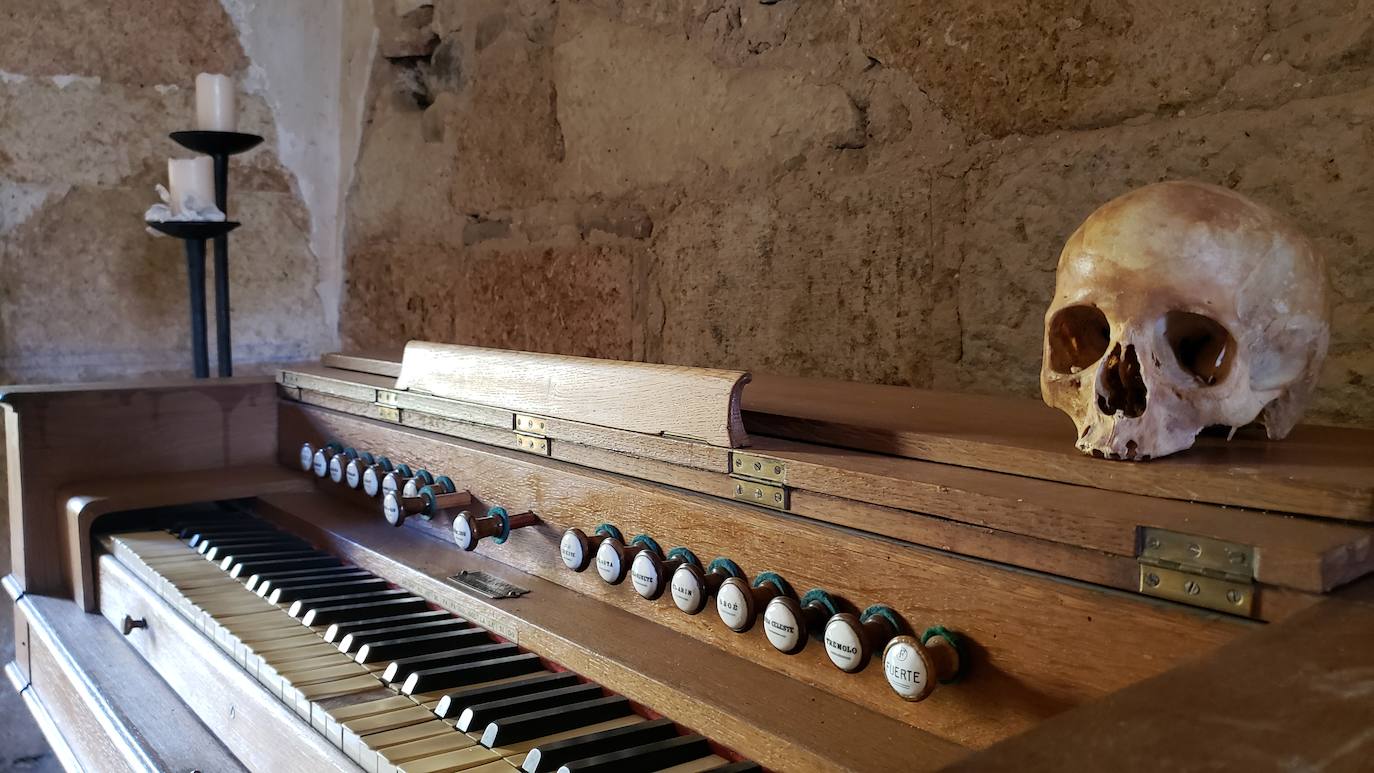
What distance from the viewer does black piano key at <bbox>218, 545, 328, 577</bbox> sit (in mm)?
1588

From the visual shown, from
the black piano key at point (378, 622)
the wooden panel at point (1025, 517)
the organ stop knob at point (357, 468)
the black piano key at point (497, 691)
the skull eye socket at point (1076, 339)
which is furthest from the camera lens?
the organ stop knob at point (357, 468)

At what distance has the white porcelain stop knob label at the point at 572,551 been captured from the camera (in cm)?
120

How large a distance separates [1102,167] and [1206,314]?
1.78 feet

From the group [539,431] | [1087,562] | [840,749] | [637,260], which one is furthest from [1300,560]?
[637,260]

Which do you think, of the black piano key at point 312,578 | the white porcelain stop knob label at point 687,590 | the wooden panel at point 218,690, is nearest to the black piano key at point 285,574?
the black piano key at point 312,578

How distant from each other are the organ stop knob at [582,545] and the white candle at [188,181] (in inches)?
57.0

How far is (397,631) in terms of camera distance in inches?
49.8

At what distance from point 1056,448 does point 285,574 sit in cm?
111

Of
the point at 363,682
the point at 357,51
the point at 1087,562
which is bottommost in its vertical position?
the point at 363,682

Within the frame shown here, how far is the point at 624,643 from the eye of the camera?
1.10 m

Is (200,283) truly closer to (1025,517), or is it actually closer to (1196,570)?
(1025,517)

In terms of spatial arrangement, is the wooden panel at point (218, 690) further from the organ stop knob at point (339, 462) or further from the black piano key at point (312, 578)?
the organ stop knob at point (339, 462)

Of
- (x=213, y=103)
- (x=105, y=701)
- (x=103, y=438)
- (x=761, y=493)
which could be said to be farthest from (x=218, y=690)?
(x=213, y=103)

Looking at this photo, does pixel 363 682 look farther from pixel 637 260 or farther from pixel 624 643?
pixel 637 260
